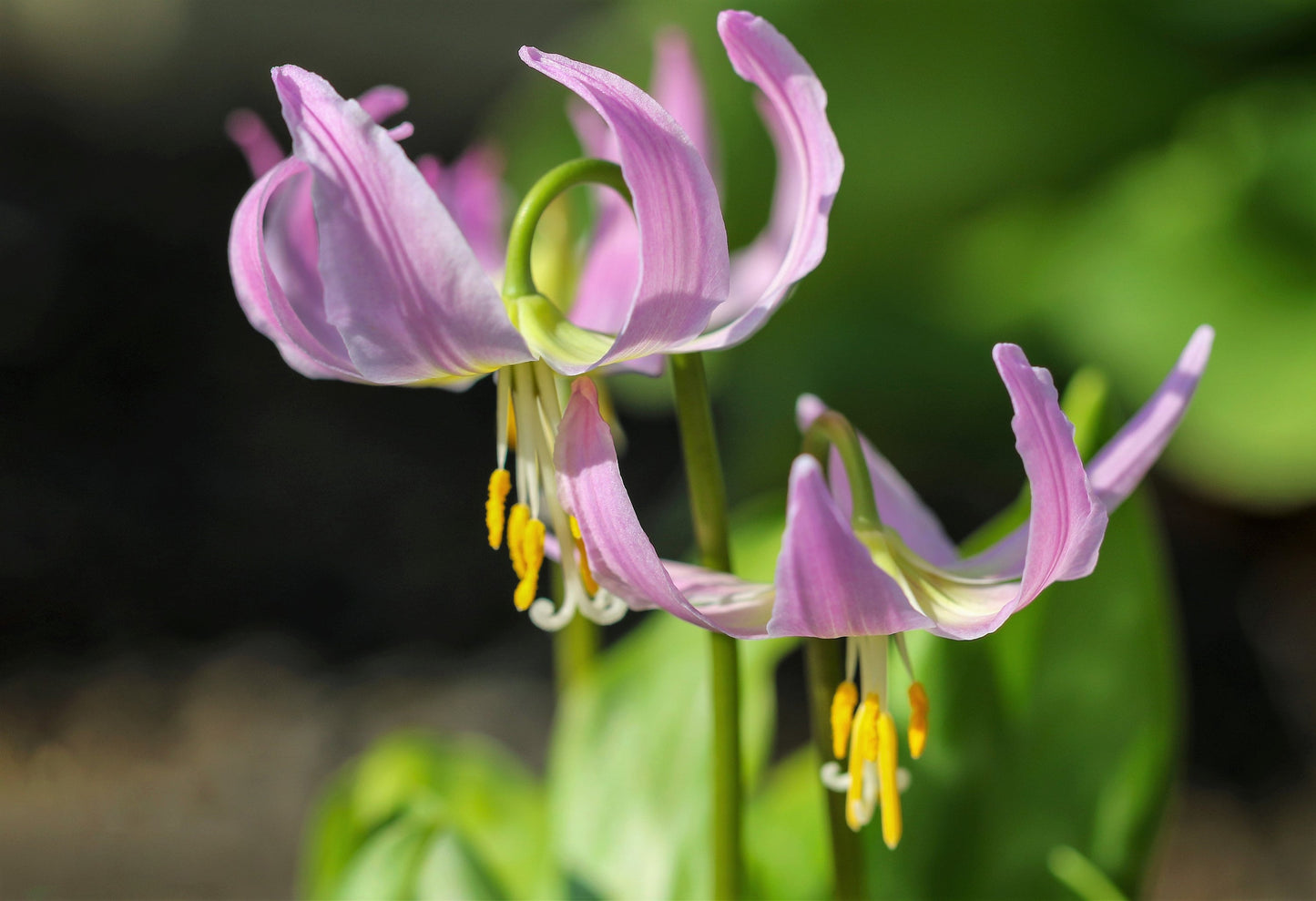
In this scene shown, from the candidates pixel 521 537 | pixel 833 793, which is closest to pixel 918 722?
pixel 833 793

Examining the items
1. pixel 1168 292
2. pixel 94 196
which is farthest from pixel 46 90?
pixel 1168 292

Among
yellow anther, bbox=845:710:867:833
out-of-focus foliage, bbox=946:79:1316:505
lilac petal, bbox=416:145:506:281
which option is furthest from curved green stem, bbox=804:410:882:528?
out-of-focus foliage, bbox=946:79:1316:505

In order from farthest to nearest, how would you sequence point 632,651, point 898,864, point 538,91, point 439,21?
point 439,21
point 538,91
point 632,651
point 898,864

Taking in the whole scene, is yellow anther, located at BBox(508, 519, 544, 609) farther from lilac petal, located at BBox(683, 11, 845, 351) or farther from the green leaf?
the green leaf

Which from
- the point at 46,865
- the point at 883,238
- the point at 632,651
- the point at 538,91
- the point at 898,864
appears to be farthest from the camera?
the point at 538,91

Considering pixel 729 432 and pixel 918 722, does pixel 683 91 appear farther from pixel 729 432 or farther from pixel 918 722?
pixel 729 432

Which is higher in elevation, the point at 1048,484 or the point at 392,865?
the point at 1048,484

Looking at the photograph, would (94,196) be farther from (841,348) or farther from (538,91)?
(841,348)
